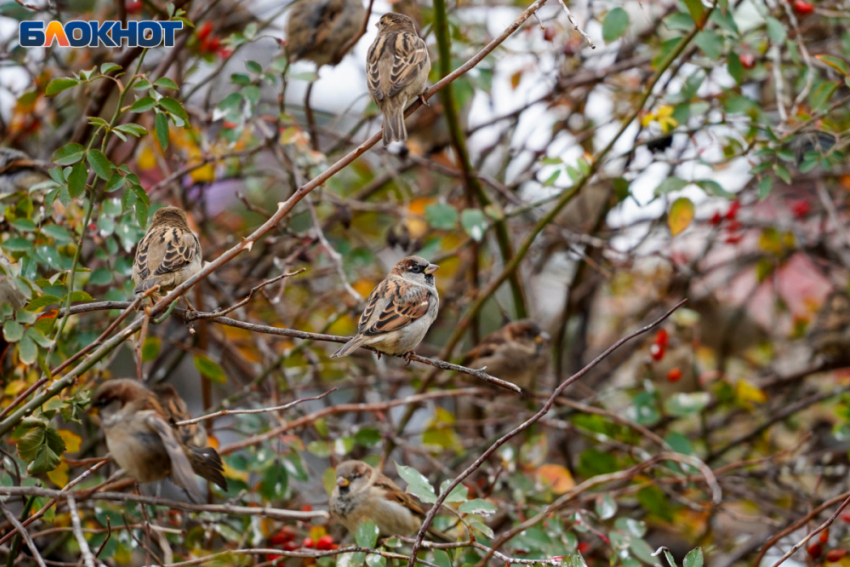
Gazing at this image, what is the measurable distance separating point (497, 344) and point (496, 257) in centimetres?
53

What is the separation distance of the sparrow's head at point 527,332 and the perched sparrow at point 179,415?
1949mm

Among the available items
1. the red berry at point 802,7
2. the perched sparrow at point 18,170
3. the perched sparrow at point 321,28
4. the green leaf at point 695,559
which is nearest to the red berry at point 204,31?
the perched sparrow at point 321,28

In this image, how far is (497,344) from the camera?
4.50m

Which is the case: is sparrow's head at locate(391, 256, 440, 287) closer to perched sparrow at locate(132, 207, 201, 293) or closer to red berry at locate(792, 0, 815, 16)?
perched sparrow at locate(132, 207, 201, 293)

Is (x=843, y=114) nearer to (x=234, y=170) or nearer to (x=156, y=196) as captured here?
(x=234, y=170)

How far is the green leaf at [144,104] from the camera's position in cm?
220

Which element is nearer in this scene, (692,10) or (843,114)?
(692,10)

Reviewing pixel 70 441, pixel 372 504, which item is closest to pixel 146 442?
pixel 70 441

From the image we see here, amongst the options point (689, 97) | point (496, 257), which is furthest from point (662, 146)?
point (496, 257)

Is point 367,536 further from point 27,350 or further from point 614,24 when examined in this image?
point 614,24

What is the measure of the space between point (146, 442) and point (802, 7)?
3424mm

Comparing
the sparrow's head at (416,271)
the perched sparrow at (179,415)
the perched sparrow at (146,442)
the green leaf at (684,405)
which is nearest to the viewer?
the perched sparrow at (146,442)

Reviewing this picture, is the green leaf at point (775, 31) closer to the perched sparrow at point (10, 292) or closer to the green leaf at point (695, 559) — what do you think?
the green leaf at point (695, 559)

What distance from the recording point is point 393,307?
2.75 m
